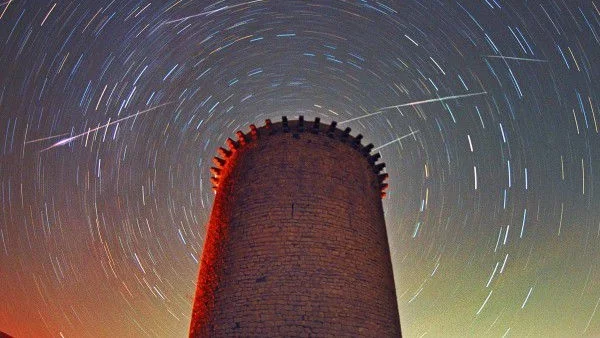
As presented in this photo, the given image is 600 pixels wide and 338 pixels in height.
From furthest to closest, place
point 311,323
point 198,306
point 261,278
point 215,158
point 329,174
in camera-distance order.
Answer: point 215,158 < point 329,174 < point 198,306 < point 261,278 < point 311,323

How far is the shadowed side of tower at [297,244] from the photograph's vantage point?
8.98m

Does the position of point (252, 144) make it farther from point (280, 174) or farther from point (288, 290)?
point (288, 290)

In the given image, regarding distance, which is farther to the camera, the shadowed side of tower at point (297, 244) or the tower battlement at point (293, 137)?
the tower battlement at point (293, 137)

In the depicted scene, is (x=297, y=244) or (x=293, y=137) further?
(x=293, y=137)

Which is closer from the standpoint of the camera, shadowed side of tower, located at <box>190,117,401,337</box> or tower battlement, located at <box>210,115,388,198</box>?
shadowed side of tower, located at <box>190,117,401,337</box>

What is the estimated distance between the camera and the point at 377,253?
35.1 feet

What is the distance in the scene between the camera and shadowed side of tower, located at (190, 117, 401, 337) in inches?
353

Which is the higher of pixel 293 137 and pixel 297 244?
pixel 293 137

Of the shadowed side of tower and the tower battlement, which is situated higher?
the tower battlement

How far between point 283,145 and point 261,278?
3795 mm

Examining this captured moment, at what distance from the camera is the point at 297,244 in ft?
31.8

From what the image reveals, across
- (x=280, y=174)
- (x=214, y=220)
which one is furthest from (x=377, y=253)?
(x=214, y=220)

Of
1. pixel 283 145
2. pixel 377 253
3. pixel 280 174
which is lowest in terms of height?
pixel 377 253

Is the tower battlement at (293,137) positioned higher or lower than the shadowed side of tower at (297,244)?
higher
